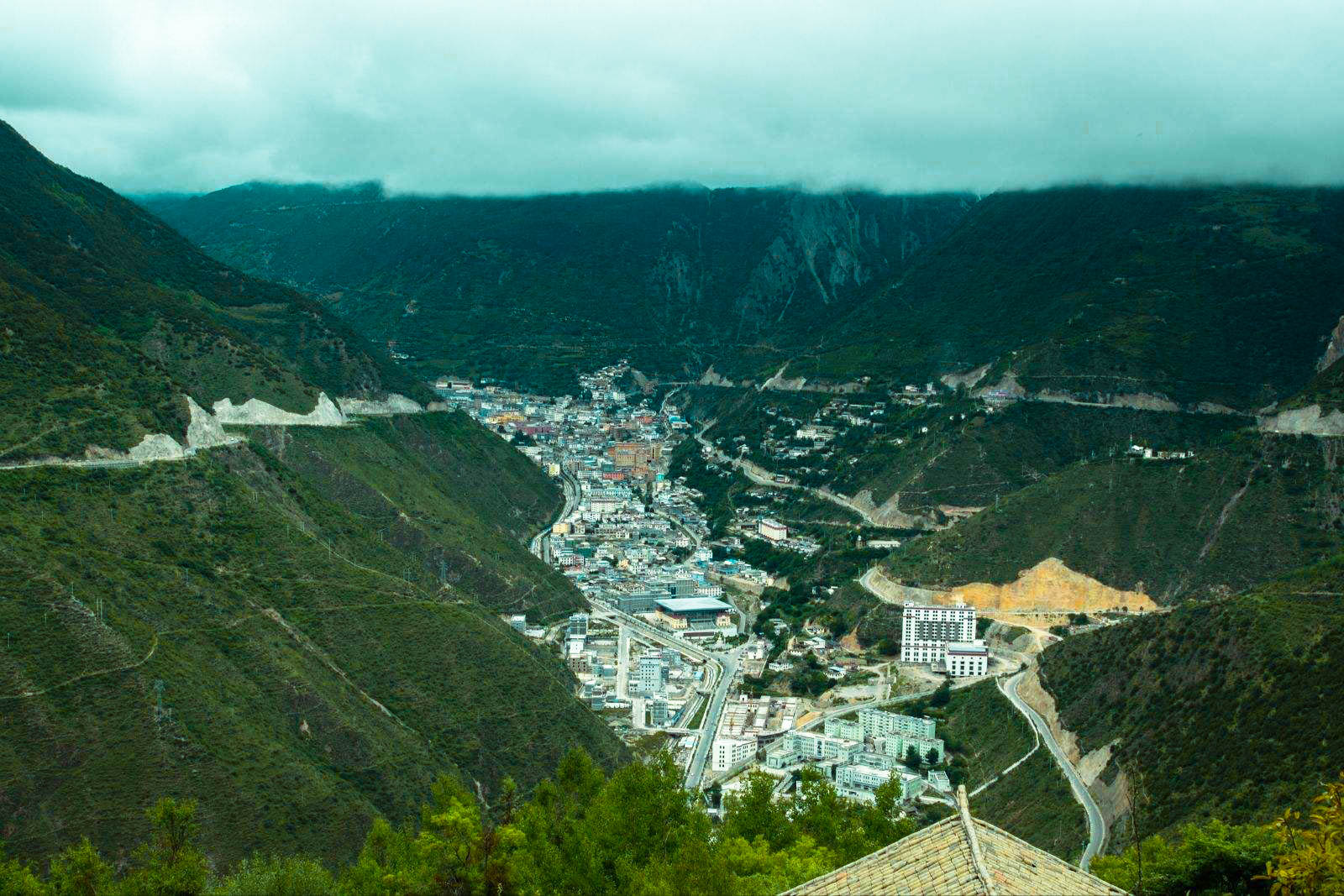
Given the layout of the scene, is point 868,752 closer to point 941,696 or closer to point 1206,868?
point 941,696

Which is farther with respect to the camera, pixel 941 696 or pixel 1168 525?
pixel 1168 525

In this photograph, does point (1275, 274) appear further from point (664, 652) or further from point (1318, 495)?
point (664, 652)

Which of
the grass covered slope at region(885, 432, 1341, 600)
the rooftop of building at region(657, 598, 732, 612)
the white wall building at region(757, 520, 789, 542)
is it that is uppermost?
the grass covered slope at region(885, 432, 1341, 600)

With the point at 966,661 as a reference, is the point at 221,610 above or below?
above

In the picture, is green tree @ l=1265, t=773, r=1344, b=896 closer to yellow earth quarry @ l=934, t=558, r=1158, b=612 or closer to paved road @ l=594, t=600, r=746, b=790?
paved road @ l=594, t=600, r=746, b=790

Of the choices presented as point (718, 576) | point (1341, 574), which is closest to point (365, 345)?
point (718, 576)

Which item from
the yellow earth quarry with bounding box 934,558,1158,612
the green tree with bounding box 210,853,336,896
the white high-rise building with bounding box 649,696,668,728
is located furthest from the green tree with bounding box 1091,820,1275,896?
the yellow earth quarry with bounding box 934,558,1158,612

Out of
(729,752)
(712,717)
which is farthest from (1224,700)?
(712,717)
